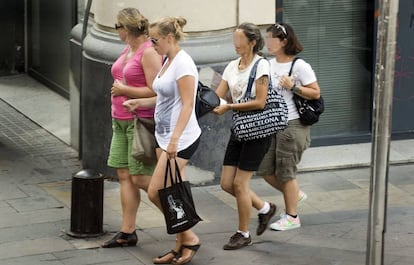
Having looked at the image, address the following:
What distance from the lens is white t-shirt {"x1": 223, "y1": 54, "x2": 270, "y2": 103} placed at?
27.5 feet

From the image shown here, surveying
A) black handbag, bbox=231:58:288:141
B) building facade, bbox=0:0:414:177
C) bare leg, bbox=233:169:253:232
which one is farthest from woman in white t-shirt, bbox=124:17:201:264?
building facade, bbox=0:0:414:177

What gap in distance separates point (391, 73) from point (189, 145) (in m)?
1.70

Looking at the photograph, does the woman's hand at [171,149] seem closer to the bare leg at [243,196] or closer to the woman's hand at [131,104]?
the woman's hand at [131,104]

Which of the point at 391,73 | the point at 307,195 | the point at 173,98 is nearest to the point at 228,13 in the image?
the point at 307,195

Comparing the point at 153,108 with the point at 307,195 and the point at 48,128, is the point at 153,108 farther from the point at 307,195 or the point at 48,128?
the point at 48,128

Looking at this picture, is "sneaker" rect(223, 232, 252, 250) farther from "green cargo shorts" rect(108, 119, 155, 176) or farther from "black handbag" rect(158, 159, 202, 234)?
"green cargo shorts" rect(108, 119, 155, 176)

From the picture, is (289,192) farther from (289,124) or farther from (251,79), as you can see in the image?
(251,79)

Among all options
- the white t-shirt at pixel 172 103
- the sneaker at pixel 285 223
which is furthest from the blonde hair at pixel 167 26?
the sneaker at pixel 285 223

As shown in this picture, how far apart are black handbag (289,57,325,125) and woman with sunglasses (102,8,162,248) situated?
1.29 m

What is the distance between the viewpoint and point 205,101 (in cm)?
807

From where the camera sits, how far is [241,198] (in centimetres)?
854

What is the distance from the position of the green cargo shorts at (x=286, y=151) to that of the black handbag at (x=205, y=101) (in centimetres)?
100

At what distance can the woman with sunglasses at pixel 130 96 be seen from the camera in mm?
8258

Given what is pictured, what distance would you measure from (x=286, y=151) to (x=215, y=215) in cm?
99
